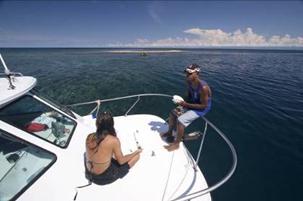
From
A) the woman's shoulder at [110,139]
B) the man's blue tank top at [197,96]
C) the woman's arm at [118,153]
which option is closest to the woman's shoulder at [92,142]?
the woman's shoulder at [110,139]

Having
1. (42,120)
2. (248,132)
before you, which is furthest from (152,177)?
(248,132)

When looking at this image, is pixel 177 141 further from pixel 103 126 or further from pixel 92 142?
pixel 92 142

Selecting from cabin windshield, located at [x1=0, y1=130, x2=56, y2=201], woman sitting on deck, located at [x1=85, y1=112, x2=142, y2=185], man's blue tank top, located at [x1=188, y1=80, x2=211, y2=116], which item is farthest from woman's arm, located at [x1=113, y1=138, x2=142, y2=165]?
man's blue tank top, located at [x1=188, y1=80, x2=211, y2=116]

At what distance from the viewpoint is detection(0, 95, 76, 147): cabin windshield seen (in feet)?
11.9

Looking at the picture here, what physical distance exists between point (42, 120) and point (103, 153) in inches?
82.6

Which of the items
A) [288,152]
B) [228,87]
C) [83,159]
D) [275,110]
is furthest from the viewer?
[228,87]

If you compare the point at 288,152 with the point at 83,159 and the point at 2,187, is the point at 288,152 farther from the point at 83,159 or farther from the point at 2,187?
the point at 2,187

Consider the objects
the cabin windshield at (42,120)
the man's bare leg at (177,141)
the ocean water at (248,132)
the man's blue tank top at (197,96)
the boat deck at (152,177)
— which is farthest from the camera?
the ocean water at (248,132)

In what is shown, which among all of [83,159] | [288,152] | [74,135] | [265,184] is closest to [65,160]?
[83,159]

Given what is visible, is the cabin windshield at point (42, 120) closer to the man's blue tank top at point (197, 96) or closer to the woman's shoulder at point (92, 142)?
the woman's shoulder at point (92, 142)

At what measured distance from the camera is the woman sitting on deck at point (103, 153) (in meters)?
2.87

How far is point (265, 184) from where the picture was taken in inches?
215

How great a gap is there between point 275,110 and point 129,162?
37.9 ft

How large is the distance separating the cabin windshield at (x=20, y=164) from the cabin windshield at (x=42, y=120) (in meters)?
0.40
